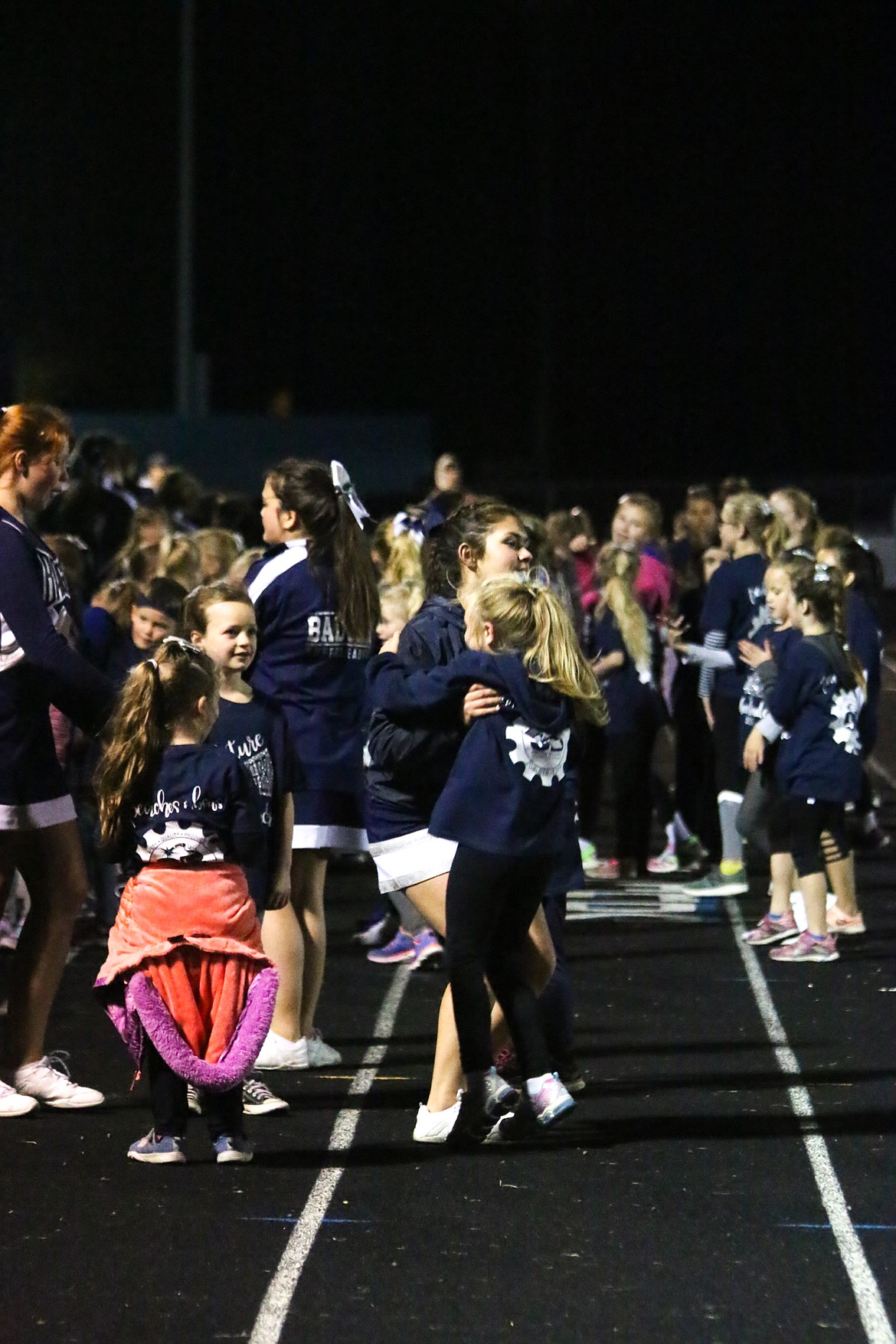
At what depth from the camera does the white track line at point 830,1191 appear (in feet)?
14.7

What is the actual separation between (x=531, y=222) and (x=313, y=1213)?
35953 mm

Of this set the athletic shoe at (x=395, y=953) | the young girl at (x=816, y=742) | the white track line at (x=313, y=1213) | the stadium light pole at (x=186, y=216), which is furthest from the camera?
the stadium light pole at (x=186, y=216)

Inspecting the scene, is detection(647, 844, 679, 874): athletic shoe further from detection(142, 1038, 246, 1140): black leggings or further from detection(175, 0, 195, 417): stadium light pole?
detection(175, 0, 195, 417): stadium light pole

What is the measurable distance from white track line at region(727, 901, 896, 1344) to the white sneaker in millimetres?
978

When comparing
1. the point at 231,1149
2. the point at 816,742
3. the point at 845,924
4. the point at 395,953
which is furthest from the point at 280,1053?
the point at 845,924

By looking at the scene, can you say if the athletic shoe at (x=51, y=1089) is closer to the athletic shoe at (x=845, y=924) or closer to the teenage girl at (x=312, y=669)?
the teenage girl at (x=312, y=669)

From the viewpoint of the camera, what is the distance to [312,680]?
677cm

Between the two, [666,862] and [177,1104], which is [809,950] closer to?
[666,862]

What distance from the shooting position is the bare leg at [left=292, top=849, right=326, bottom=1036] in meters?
6.73

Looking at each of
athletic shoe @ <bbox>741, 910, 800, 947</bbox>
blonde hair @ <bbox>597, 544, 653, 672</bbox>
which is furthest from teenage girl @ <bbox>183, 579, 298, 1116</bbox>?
blonde hair @ <bbox>597, 544, 653, 672</bbox>

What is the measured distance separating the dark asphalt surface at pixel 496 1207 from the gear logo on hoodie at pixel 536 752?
1049 mm

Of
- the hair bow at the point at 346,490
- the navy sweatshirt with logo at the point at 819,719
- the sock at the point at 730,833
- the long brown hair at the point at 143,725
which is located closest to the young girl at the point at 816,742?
the navy sweatshirt with logo at the point at 819,719

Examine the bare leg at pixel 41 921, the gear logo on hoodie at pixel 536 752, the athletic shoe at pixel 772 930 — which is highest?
the gear logo on hoodie at pixel 536 752

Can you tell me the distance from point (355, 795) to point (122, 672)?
8.11ft
